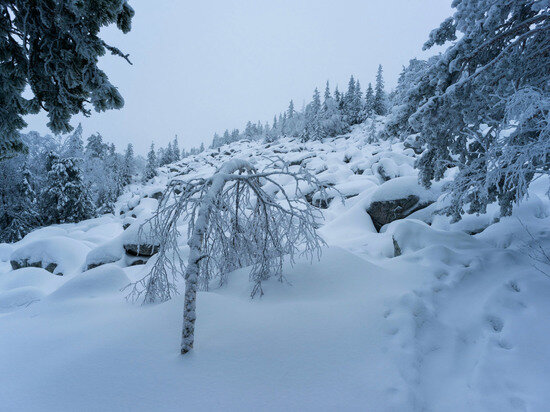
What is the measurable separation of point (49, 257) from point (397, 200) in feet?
49.7

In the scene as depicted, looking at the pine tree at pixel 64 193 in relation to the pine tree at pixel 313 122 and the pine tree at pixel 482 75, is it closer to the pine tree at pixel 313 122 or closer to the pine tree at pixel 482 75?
the pine tree at pixel 482 75

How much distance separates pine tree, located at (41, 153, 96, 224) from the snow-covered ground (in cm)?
2600

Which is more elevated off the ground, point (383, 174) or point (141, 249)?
point (383, 174)

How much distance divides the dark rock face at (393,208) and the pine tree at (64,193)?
28272 mm

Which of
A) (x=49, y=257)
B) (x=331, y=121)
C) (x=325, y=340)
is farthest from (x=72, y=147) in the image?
(x=331, y=121)

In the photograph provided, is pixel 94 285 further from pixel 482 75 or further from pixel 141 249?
pixel 482 75

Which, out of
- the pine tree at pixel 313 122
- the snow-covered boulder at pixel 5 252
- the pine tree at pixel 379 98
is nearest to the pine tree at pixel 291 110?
the pine tree at pixel 313 122

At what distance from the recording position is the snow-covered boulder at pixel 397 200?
402 inches

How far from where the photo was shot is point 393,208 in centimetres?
1041

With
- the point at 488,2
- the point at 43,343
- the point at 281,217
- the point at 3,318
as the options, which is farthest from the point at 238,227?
the point at 488,2

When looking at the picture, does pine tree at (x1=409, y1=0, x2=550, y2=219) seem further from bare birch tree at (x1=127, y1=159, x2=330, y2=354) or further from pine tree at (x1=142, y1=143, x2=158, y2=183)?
pine tree at (x1=142, y1=143, x2=158, y2=183)

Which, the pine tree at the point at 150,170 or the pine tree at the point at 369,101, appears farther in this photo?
the pine tree at the point at 150,170

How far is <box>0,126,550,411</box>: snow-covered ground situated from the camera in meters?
2.61

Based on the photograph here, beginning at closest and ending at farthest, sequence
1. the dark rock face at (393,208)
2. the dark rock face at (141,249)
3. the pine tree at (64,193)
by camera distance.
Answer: the dark rock face at (393,208)
the dark rock face at (141,249)
the pine tree at (64,193)
